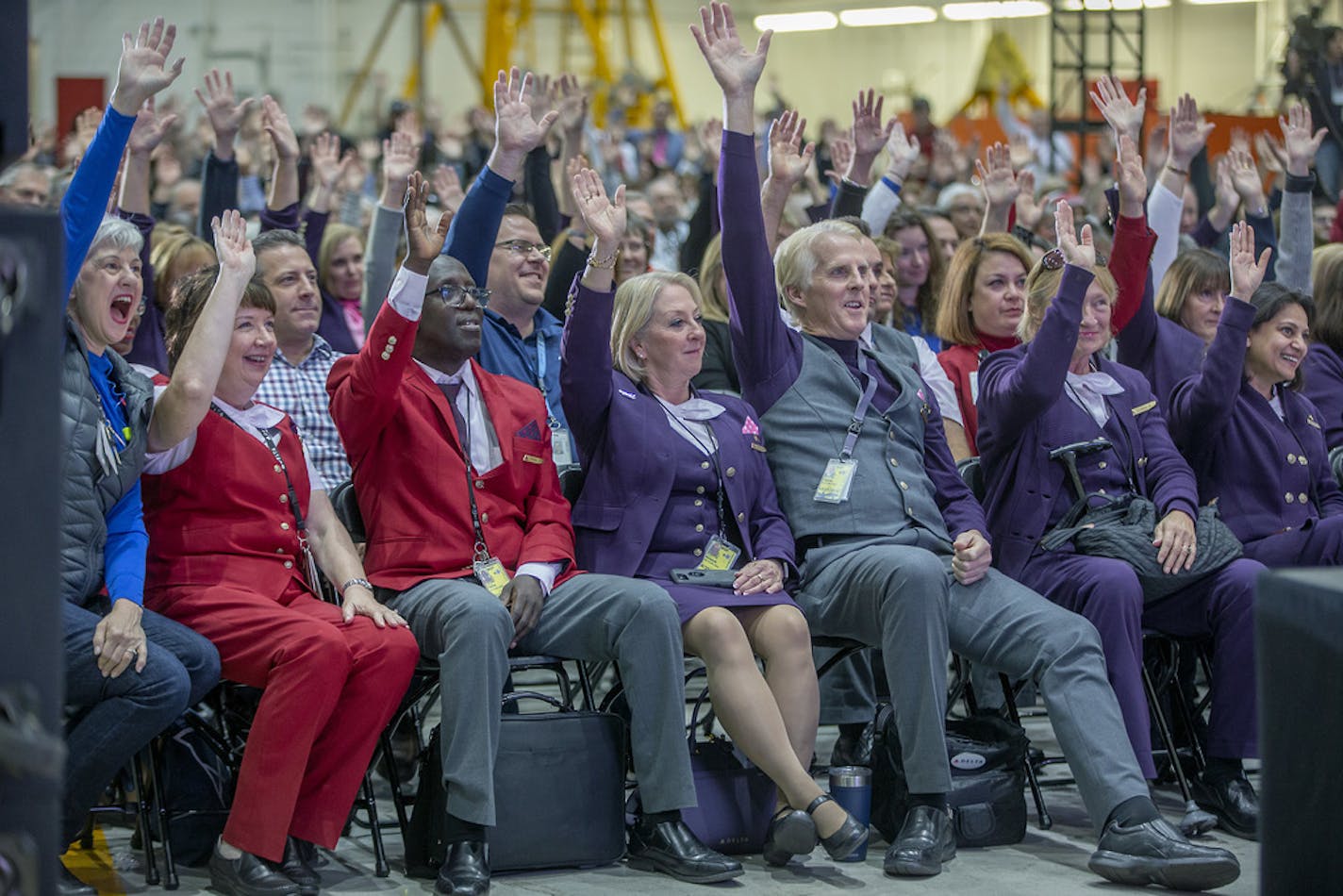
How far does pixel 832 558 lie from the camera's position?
4.14 m

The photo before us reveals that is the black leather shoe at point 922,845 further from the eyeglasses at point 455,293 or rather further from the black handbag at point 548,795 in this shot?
the eyeglasses at point 455,293

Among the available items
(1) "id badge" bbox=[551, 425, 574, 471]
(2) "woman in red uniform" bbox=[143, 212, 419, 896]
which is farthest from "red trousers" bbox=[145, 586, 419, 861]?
(1) "id badge" bbox=[551, 425, 574, 471]

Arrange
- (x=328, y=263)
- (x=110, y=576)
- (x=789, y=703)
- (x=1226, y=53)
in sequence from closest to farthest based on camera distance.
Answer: (x=110, y=576)
(x=789, y=703)
(x=328, y=263)
(x=1226, y=53)

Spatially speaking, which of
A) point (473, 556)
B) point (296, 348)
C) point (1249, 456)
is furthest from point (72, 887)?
point (1249, 456)

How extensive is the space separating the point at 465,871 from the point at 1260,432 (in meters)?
2.55

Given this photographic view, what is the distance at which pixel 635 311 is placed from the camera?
427 cm

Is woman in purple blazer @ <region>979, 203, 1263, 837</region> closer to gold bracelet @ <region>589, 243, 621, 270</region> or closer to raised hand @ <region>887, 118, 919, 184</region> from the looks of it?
gold bracelet @ <region>589, 243, 621, 270</region>

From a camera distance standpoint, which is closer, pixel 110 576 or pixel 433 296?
pixel 110 576

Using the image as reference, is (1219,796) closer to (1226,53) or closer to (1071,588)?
(1071,588)

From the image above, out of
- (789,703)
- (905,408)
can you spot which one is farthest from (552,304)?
(789,703)

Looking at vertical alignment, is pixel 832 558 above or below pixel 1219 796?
above

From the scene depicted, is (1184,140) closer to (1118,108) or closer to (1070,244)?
(1118,108)

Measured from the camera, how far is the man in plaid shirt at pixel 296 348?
15.4 ft

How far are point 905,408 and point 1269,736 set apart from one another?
1.93 m
